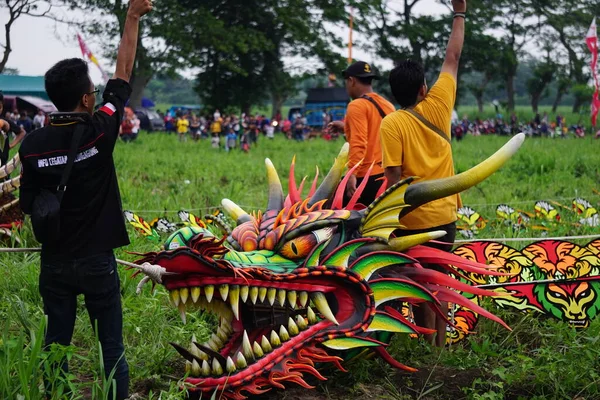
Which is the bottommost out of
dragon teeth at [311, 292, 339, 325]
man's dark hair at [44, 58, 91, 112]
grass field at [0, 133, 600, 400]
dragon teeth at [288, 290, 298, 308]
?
grass field at [0, 133, 600, 400]

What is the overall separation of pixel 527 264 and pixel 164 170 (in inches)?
343

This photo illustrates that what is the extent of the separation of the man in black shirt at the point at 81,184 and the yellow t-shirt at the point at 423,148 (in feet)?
5.14

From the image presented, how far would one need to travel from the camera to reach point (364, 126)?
534 cm

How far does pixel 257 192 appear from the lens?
1095cm

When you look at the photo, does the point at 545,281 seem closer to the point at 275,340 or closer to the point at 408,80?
the point at 408,80

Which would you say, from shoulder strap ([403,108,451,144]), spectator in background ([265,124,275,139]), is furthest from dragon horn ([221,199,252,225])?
spectator in background ([265,124,275,139])

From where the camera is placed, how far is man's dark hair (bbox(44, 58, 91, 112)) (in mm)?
3061

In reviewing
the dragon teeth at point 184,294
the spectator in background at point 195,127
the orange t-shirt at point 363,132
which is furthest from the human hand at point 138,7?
the spectator in background at point 195,127

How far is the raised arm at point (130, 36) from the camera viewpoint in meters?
3.16

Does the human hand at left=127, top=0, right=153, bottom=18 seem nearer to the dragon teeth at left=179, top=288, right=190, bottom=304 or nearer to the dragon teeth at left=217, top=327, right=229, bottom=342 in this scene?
the dragon teeth at left=179, top=288, right=190, bottom=304

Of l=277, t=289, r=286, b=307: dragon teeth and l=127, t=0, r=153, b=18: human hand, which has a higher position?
l=127, t=0, r=153, b=18: human hand

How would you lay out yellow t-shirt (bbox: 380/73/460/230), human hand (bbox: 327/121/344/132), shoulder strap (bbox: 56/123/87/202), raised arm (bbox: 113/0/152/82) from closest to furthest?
shoulder strap (bbox: 56/123/87/202) → raised arm (bbox: 113/0/152/82) → yellow t-shirt (bbox: 380/73/460/230) → human hand (bbox: 327/121/344/132)

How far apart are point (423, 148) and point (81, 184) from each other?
198 cm

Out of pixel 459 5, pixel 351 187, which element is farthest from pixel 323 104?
pixel 459 5
